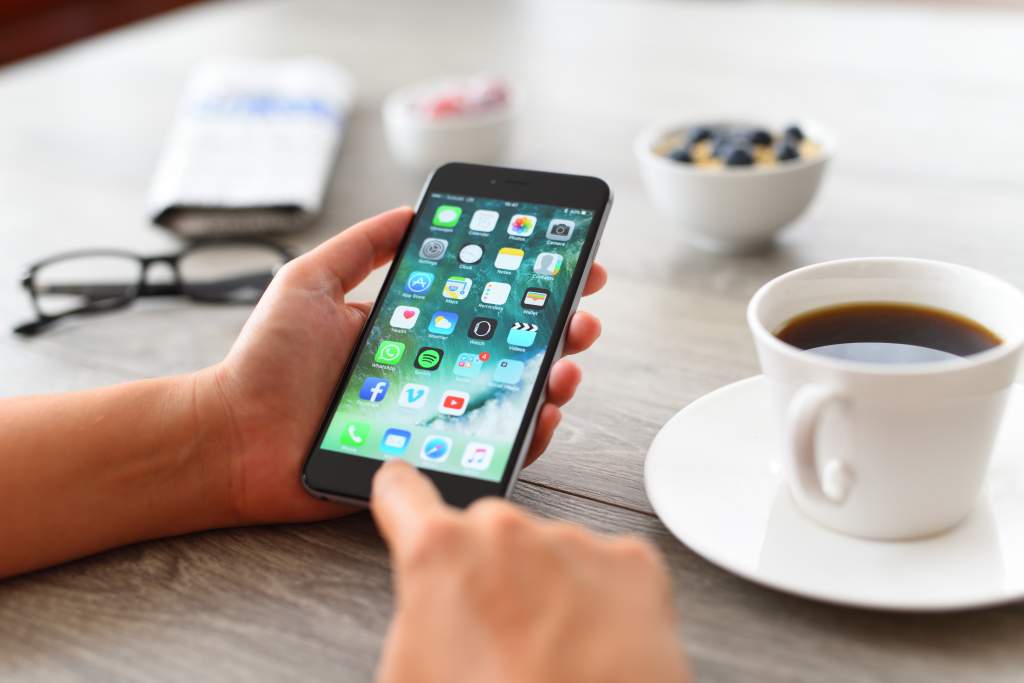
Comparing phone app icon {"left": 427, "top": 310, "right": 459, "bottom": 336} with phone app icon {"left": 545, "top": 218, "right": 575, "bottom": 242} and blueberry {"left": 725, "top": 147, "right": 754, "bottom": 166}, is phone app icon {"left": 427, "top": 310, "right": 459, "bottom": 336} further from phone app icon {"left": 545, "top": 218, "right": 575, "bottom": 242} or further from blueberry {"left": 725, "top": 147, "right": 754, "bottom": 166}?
blueberry {"left": 725, "top": 147, "right": 754, "bottom": 166}

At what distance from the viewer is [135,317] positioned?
3.20ft

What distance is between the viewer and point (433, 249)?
717 millimetres

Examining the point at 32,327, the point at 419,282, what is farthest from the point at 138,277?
the point at 419,282

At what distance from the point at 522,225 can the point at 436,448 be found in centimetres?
18

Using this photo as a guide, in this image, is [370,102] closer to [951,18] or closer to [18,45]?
[951,18]

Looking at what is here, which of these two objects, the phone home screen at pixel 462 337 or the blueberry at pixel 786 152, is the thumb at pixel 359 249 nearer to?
the phone home screen at pixel 462 337

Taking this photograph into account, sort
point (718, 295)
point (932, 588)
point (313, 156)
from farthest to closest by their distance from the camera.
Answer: point (313, 156) → point (718, 295) → point (932, 588)

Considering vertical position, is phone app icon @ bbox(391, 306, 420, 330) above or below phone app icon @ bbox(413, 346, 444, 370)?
above

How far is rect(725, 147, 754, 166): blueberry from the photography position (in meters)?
0.95

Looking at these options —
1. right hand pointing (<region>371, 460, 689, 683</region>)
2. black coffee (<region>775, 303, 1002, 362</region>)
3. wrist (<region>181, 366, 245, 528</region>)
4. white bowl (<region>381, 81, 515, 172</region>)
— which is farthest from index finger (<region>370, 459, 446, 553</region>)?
white bowl (<region>381, 81, 515, 172</region>)

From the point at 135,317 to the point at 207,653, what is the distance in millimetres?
511

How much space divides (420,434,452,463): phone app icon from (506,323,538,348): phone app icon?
0.08 meters

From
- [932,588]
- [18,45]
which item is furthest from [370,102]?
[18,45]

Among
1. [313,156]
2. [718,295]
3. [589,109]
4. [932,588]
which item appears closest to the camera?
[932,588]
